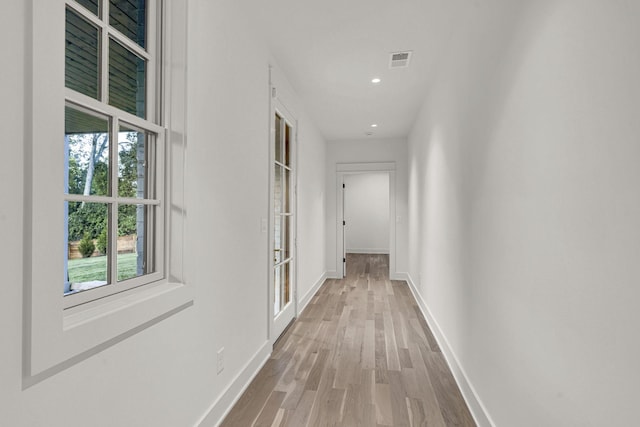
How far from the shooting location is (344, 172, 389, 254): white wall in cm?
1025

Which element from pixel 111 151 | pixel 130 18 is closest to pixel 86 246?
pixel 111 151

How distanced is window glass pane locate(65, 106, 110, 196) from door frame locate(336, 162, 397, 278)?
533 centimetres

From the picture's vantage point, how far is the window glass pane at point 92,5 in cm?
114

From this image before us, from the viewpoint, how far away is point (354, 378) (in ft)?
8.09

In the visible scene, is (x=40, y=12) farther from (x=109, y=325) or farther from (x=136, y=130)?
(x=109, y=325)

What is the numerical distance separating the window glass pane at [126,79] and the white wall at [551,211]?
1.58 metres

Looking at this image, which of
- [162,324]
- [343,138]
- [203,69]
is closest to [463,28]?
[203,69]

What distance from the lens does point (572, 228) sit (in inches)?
41.8

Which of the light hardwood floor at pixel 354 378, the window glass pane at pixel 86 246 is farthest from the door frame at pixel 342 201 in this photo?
the window glass pane at pixel 86 246

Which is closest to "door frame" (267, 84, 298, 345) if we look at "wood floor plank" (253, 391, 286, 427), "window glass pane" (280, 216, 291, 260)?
"window glass pane" (280, 216, 291, 260)

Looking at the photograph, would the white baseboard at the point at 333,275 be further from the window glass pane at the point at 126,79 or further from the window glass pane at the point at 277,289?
the window glass pane at the point at 126,79

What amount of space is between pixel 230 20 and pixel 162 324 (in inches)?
70.3

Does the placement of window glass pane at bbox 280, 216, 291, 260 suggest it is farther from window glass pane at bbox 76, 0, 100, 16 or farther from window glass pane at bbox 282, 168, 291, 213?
window glass pane at bbox 76, 0, 100, 16

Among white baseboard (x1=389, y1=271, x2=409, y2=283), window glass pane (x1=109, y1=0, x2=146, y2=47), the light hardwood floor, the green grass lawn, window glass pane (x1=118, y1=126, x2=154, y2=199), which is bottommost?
the light hardwood floor
